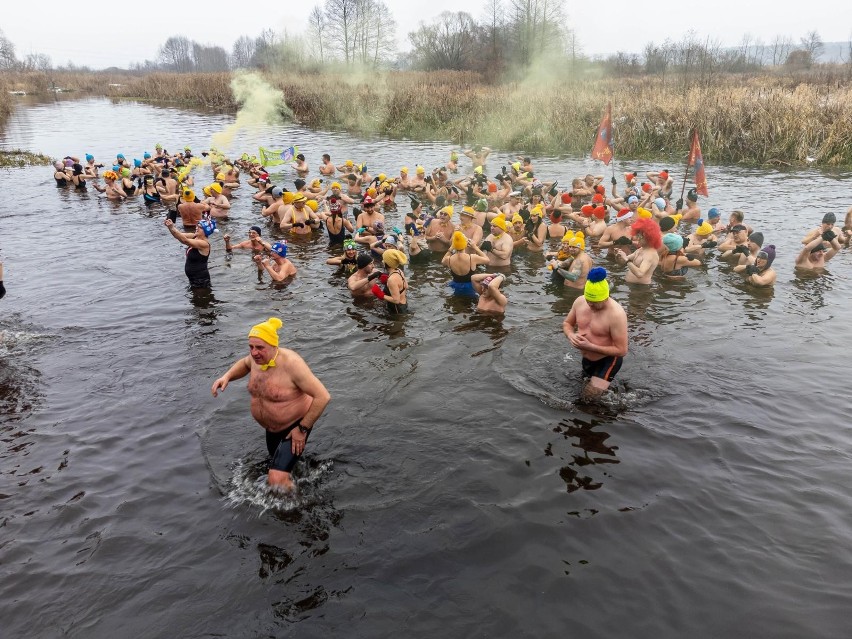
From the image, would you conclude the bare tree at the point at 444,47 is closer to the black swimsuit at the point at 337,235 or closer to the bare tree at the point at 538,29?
the bare tree at the point at 538,29

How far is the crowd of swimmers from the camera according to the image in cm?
1012

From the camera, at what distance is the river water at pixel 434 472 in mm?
4398

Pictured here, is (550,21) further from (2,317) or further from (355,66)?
(2,317)

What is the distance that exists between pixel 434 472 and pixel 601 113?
2357 cm

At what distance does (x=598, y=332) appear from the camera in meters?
6.70

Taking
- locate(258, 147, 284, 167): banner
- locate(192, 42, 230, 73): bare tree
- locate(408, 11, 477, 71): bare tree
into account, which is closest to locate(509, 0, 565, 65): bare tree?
locate(408, 11, 477, 71): bare tree

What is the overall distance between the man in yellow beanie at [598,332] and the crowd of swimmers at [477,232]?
2661mm

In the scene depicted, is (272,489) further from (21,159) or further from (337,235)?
(21,159)

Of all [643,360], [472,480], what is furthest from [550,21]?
[472,480]

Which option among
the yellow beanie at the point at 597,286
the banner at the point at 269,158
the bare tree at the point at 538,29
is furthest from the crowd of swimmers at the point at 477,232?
the bare tree at the point at 538,29

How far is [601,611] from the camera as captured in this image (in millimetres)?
4320

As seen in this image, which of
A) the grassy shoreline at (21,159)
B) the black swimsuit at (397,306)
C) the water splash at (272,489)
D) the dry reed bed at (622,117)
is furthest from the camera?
the grassy shoreline at (21,159)

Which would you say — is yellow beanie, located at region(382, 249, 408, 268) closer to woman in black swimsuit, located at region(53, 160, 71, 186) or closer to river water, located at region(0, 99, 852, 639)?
river water, located at region(0, 99, 852, 639)

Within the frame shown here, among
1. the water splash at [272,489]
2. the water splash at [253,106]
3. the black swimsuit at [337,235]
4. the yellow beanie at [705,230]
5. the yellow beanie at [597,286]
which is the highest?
the water splash at [253,106]
